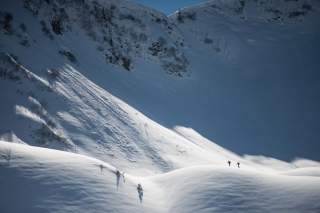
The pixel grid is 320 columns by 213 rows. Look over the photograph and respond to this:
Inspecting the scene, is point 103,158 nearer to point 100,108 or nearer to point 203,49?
point 100,108

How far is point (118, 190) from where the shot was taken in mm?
7934

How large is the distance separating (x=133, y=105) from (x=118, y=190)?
18416 millimetres

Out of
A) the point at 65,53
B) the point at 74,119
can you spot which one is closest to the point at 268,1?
the point at 65,53

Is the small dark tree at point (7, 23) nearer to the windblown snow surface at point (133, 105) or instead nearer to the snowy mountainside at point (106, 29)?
the snowy mountainside at point (106, 29)

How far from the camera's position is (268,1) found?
183 ft

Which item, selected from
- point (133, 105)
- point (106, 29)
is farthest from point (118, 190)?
point (106, 29)

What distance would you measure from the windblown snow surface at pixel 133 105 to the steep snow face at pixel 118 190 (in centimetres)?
3

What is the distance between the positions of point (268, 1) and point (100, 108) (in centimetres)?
4674

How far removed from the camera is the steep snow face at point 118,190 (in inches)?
267

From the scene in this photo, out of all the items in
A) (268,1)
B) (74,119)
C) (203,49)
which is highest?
(268,1)

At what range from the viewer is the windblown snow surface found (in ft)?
24.5

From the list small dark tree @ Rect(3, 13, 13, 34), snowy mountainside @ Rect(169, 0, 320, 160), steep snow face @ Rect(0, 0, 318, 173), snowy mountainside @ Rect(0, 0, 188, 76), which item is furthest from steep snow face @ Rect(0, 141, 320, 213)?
snowy mountainside @ Rect(169, 0, 320, 160)

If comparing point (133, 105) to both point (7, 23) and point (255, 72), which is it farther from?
point (255, 72)

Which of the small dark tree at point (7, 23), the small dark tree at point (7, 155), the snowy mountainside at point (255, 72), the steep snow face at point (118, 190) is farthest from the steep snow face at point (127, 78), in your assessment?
the steep snow face at point (118, 190)
